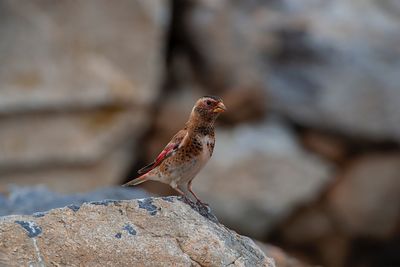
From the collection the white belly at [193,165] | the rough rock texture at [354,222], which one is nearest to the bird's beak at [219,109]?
the white belly at [193,165]

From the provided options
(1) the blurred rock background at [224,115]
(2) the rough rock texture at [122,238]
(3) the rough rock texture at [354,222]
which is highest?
(1) the blurred rock background at [224,115]

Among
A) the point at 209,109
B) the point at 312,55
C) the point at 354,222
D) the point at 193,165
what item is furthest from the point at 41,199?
the point at 312,55

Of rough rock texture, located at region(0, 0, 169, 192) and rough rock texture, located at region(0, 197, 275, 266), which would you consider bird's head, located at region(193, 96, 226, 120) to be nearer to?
rough rock texture, located at region(0, 197, 275, 266)

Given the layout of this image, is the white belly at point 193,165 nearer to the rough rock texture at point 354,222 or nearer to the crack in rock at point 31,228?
the crack in rock at point 31,228

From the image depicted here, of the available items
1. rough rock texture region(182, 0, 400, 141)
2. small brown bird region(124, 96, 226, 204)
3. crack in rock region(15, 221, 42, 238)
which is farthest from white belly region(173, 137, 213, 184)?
rough rock texture region(182, 0, 400, 141)

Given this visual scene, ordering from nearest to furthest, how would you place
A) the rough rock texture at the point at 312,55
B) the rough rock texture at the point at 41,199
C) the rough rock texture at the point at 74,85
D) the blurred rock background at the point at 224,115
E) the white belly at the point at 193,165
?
the white belly at the point at 193,165, the rough rock texture at the point at 41,199, the rough rock texture at the point at 74,85, the blurred rock background at the point at 224,115, the rough rock texture at the point at 312,55

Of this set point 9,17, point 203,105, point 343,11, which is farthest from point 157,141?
point 203,105

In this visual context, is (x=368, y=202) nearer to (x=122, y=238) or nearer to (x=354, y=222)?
(x=354, y=222)

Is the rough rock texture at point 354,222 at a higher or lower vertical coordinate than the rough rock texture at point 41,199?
higher

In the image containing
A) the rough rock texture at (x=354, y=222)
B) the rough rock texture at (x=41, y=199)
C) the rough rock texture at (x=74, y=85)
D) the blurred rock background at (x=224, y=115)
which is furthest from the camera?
the rough rock texture at (x=354, y=222)
